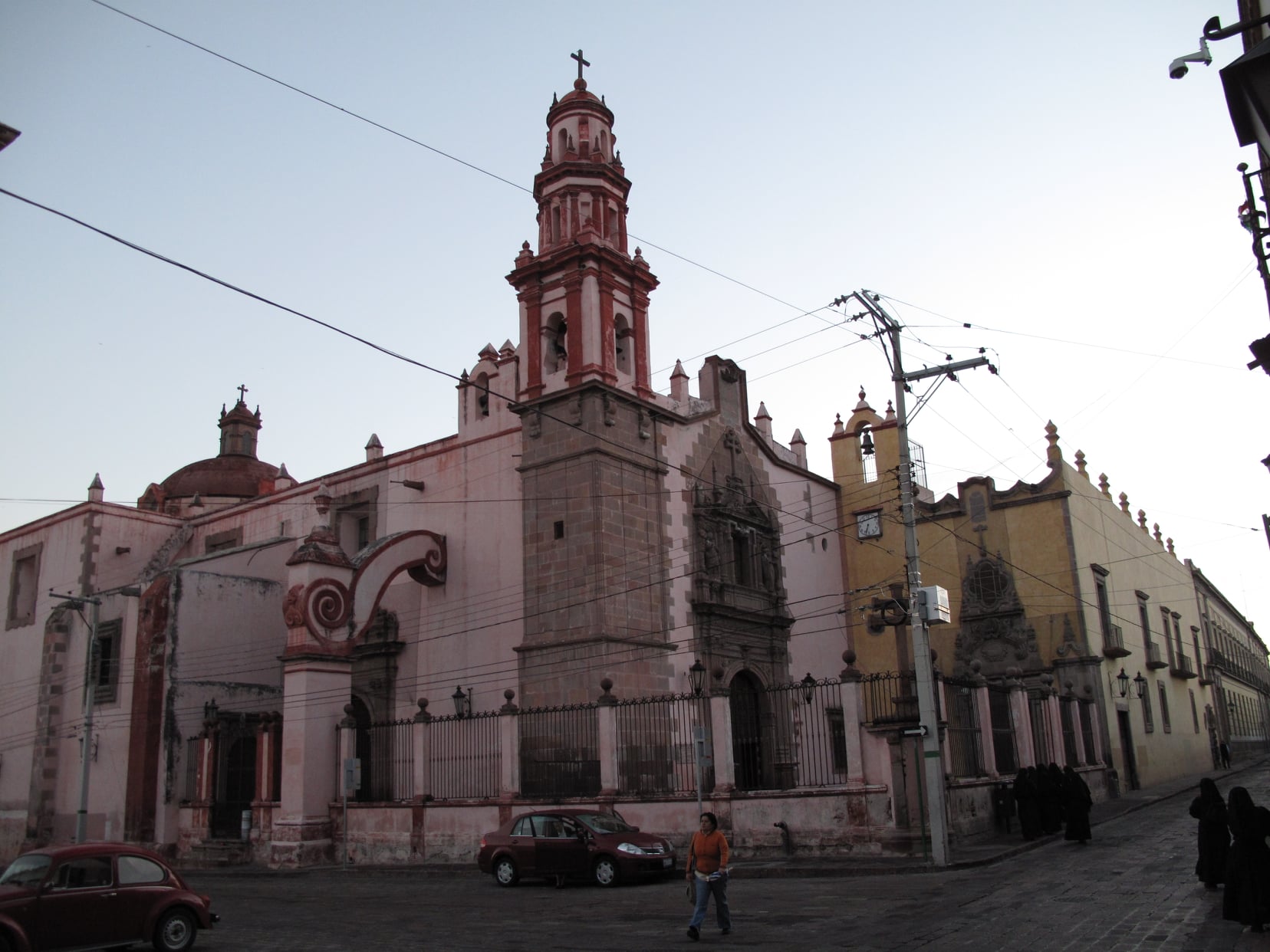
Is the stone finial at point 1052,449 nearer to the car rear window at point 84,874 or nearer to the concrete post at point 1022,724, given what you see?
the concrete post at point 1022,724

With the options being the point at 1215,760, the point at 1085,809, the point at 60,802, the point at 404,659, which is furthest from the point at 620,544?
the point at 1215,760

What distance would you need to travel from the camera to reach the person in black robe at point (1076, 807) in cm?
1797

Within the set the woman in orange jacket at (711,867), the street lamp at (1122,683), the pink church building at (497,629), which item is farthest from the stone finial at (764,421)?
the woman in orange jacket at (711,867)

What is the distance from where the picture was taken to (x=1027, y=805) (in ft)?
63.5

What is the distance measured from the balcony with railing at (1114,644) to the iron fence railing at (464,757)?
16854 millimetres

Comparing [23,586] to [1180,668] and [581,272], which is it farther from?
[1180,668]

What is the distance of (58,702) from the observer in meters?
30.9

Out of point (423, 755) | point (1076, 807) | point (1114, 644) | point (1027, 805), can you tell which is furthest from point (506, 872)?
point (1114, 644)

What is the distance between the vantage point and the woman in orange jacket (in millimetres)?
10750

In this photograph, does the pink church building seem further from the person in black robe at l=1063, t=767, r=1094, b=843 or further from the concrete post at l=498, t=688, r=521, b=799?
the person in black robe at l=1063, t=767, r=1094, b=843

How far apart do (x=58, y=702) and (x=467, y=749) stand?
15127mm

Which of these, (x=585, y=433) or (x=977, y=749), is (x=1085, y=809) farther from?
Result: (x=585, y=433)

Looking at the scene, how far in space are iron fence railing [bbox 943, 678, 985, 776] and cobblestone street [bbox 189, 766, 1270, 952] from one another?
2128 mm

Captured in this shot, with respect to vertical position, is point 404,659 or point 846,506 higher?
point 846,506
